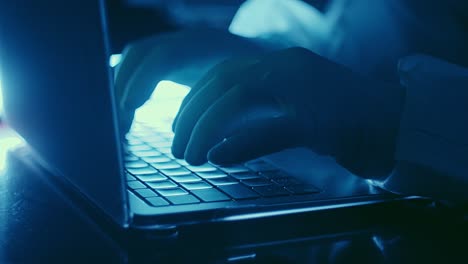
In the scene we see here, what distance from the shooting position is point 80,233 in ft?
1.45

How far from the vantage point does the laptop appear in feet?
1.31

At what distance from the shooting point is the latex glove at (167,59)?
673 millimetres

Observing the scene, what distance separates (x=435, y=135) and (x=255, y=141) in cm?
21

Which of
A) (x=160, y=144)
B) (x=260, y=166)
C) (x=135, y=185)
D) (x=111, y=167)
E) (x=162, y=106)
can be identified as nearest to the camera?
(x=111, y=167)

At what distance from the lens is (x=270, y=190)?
1.73 feet

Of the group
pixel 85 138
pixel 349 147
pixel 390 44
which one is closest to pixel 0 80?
pixel 85 138

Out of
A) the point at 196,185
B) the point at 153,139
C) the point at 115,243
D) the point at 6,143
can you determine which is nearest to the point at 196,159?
the point at 196,185

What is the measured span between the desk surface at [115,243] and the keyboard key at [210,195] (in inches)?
2.9

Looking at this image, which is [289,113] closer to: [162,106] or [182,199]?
[182,199]

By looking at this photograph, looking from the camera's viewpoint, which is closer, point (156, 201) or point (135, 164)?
point (156, 201)

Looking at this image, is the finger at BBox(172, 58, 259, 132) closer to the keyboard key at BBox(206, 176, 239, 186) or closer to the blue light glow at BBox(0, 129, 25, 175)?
the keyboard key at BBox(206, 176, 239, 186)

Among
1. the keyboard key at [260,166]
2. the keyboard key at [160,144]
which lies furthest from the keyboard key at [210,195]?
the keyboard key at [160,144]

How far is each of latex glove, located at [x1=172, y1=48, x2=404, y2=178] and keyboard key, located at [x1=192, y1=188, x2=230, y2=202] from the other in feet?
0.11

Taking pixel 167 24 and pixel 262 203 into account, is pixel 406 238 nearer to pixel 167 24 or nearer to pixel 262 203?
pixel 262 203
